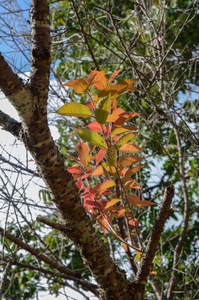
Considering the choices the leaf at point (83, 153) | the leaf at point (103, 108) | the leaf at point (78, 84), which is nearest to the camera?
the leaf at point (103, 108)

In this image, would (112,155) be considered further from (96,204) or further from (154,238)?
(154,238)

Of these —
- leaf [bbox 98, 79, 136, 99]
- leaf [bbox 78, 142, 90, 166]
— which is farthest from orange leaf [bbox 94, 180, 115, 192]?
leaf [bbox 98, 79, 136, 99]

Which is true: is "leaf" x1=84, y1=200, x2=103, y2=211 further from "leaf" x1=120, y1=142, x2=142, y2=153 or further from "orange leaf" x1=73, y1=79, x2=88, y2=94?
"orange leaf" x1=73, y1=79, x2=88, y2=94

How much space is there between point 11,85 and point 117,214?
→ 18.7 inches

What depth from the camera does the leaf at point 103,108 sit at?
0.73m

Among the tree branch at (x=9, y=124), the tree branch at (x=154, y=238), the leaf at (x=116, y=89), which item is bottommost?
the tree branch at (x=154, y=238)

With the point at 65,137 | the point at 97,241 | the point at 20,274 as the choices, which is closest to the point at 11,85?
the point at 97,241

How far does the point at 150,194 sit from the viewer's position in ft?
9.37

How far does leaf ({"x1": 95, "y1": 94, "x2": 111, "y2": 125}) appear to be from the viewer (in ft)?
2.40

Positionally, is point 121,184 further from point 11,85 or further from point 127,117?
point 11,85

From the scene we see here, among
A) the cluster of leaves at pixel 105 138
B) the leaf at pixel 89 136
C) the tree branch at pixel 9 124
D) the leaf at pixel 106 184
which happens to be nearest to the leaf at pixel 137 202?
the cluster of leaves at pixel 105 138

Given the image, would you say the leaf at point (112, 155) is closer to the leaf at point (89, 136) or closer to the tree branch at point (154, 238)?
the leaf at point (89, 136)

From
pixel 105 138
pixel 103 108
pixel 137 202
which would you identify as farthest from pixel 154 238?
pixel 103 108

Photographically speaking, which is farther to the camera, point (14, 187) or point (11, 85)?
point (14, 187)
